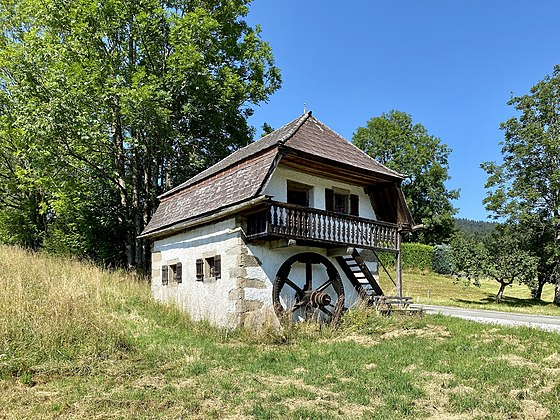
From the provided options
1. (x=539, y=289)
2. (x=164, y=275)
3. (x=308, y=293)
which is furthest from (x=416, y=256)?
(x=308, y=293)

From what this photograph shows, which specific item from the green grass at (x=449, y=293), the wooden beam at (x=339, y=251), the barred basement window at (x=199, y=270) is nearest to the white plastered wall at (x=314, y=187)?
the wooden beam at (x=339, y=251)

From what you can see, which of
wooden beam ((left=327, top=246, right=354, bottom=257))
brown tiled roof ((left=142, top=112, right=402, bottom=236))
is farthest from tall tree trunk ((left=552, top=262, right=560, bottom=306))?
wooden beam ((left=327, top=246, right=354, bottom=257))

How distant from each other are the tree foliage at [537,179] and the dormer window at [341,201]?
17.3m

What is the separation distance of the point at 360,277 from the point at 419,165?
101ft

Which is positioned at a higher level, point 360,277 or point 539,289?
point 360,277

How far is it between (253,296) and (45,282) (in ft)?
18.8

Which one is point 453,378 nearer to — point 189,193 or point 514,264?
point 189,193

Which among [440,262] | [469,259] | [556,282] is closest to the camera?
[469,259]

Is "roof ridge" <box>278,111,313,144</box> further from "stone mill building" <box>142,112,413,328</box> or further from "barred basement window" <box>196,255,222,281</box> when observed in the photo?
"barred basement window" <box>196,255,222,281</box>

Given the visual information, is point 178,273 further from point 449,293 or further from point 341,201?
point 449,293

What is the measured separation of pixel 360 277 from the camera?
14.8 m

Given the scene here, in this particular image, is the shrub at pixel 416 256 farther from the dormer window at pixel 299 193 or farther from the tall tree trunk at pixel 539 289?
the dormer window at pixel 299 193

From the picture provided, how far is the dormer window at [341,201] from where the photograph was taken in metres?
15.0

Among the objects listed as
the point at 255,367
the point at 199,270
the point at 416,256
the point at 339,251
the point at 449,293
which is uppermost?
the point at 339,251
